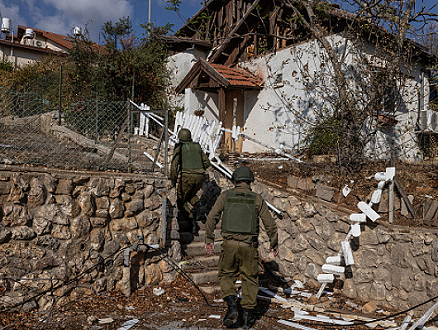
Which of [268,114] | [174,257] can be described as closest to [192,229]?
[174,257]

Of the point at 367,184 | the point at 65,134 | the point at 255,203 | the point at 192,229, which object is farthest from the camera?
the point at 65,134

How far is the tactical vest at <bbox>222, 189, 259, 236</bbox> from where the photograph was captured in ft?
14.5

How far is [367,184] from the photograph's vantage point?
6.20 m

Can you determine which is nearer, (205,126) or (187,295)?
(187,295)

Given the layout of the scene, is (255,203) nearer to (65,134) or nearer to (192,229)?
(192,229)

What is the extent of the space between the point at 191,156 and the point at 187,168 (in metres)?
0.24

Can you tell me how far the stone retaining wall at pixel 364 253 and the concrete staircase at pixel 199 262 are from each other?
1353 mm

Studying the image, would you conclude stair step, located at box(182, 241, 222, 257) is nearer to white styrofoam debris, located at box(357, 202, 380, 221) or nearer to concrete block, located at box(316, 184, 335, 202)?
concrete block, located at box(316, 184, 335, 202)

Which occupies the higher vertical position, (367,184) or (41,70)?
(41,70)

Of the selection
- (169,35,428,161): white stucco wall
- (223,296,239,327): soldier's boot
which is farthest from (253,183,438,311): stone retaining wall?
(169,35,428,161): white stucco wall

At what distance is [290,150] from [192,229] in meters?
5.05

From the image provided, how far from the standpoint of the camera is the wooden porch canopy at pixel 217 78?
11266mm

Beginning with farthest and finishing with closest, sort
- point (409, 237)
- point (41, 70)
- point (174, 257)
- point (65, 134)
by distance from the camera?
point (41, 70) < point (65, 134) < point (174, 257) < point (409, 237)

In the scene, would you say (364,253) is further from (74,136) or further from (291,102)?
(74,136)
